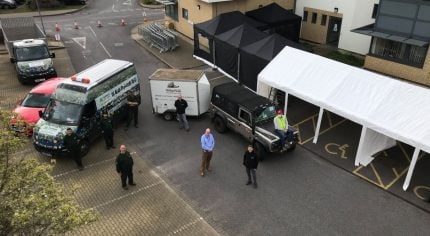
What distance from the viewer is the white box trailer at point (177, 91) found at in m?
15.8

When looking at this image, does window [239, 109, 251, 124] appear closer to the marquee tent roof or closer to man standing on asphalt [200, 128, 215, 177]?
man standing on asphalt [200, 128, 215, 177]

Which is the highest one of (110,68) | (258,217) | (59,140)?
(110,68)

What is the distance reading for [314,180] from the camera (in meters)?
12.8

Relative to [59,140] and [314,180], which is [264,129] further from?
[59,140]

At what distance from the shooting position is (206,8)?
84.0ft

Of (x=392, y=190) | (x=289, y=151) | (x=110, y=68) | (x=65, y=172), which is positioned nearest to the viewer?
(x=392, y=190)

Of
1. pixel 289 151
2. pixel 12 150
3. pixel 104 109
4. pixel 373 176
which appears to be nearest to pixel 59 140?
pixel 104 109

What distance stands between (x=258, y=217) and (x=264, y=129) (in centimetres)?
392

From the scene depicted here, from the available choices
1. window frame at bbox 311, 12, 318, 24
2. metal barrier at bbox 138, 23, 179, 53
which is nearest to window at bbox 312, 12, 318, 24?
window frame at bbox 311, 12, 318, 24

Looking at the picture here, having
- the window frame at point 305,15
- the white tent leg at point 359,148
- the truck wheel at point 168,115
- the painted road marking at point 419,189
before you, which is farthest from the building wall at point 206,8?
the painted road marking at point 419,189

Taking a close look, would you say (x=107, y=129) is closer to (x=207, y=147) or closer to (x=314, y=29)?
(x=207, y=147)

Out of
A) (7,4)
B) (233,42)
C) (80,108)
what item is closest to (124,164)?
(80,108)

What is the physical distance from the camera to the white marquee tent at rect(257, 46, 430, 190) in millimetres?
12141

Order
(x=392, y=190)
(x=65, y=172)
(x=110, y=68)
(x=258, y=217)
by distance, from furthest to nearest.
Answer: (x=110, y=68) → (x=65, y=172) → (x=392, y=190) → (x=258, y=217)
